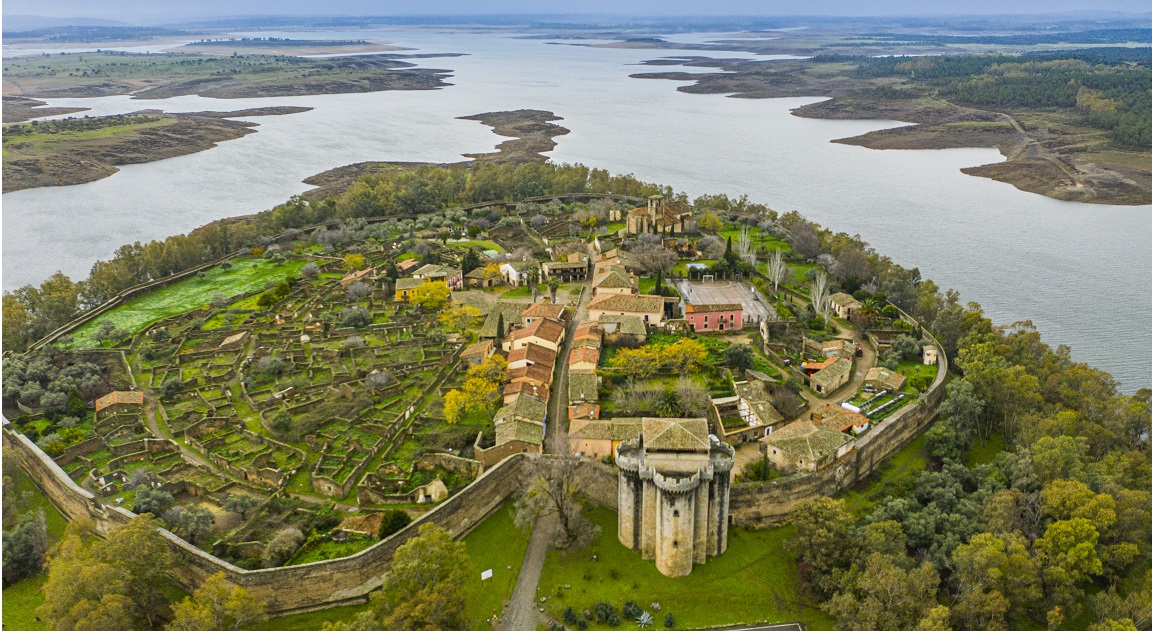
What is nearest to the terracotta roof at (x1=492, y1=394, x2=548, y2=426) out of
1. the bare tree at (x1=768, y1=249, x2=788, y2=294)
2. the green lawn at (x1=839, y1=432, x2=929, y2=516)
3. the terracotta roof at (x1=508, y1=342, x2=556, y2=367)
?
the terracotta roof at (x1=508, y1=342, x2=556, y2=367)

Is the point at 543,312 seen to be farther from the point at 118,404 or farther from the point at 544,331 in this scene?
the point at 118,404

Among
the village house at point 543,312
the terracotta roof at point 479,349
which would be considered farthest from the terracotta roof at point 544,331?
the terracotta roof at point 479,349

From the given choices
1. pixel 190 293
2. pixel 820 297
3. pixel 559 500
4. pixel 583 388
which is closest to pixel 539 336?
pixel 583 388

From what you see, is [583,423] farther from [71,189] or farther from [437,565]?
[71,189]

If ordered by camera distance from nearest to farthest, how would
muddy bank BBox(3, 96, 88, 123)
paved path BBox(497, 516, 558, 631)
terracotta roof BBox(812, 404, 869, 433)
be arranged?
paved path BBox(497, 516, 558, 631) → terracotta roof BBox(812, 404, 869, 433) → muddy bank BBox(3, 96, 88, 123)

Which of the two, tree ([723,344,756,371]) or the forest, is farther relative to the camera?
the forest

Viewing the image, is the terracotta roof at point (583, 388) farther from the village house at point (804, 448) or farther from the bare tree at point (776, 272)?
the bare tree at point (776, 272)

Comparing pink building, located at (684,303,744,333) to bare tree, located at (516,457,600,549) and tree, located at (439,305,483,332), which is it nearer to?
tree, located at (439,305,483,332)
